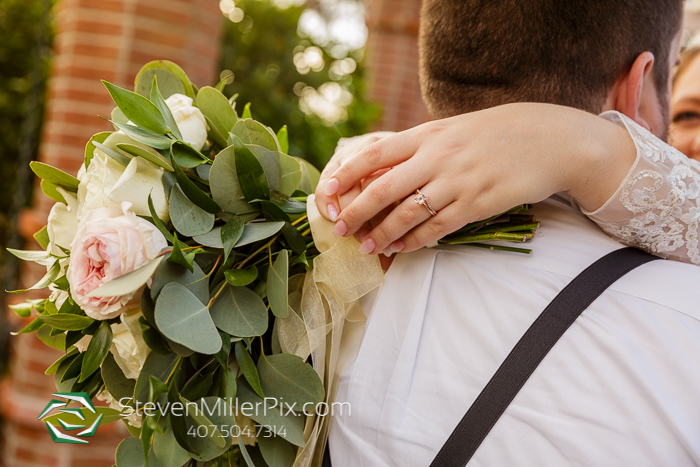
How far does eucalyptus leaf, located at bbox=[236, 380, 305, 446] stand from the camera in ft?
3.07

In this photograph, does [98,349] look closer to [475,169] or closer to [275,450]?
[275,450]

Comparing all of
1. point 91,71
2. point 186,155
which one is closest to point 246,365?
point 186,155

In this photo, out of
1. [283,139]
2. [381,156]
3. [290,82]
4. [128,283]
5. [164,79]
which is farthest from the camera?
[290,82]

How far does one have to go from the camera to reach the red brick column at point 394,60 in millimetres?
4824

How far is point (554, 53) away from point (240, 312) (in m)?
0.76

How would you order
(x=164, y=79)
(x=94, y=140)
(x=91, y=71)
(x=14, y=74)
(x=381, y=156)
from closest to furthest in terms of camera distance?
(x=381, y=156) < (x=94, y=140) < (x=164, y=79) < (x=91, y=71) < (x=14, y=74)

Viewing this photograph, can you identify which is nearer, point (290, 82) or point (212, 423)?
point (212, 423)

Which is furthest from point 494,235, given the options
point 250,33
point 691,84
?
point 250,33

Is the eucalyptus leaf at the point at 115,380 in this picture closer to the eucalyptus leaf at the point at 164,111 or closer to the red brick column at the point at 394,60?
the eucalyptus leaf at the point at 164,111

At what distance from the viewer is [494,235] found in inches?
36.3

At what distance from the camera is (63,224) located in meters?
1.00

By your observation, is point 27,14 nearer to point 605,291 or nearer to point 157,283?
point 157,283

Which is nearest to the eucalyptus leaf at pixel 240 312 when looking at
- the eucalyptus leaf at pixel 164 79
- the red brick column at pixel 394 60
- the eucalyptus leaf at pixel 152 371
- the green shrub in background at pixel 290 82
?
the eucalyptus leaf at pixel 152 371

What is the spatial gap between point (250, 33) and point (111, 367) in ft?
11.4
